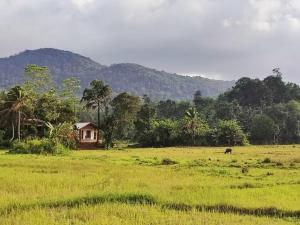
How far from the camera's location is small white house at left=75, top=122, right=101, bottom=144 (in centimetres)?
7496

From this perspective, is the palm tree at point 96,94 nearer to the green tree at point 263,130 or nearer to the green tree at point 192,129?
the green tree at point 192,129

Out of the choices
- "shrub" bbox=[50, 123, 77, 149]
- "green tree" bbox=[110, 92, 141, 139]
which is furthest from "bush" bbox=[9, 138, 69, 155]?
"green tree" bbox=[110, 92, 141, 139]

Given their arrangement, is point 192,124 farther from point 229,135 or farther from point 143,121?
point 143,121

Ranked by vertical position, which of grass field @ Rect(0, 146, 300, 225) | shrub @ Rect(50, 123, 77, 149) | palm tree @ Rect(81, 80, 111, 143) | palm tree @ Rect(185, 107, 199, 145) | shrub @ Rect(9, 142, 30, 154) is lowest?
grass field @ Rect(0, 146, 300, 225)

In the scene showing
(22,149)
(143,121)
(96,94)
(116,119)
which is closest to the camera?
(22,149)

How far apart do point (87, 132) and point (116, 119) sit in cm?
526

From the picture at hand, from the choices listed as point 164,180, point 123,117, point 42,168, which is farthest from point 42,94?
point 164,180

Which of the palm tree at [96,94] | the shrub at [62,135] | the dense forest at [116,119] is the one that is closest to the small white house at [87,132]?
the dense forest at [116,119]

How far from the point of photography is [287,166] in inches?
1220

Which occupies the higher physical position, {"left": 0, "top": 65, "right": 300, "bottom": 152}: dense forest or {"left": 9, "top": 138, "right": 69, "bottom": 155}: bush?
{"left": 0, "top": 65, "right": 300, "bottom": 152}: dense forest

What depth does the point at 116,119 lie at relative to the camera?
7500cm

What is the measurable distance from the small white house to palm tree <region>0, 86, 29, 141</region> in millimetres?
11749

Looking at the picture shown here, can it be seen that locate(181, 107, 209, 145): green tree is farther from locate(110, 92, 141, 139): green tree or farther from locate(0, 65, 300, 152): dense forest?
locate(110, 92, 141, 139): green tree

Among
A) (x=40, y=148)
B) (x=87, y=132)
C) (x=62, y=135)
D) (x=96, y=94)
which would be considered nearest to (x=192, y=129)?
(x=87, y=132)
